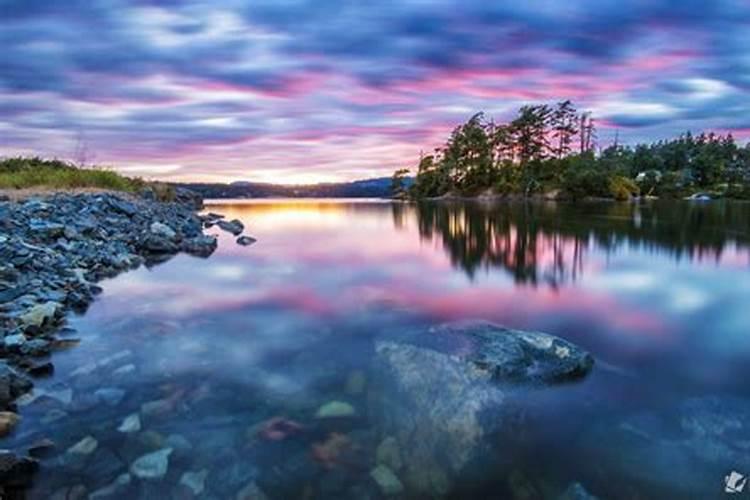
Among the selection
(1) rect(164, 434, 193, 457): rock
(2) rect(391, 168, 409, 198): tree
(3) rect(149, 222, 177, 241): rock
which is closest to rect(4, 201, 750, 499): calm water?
(1) rect(164, 434, 193, 457): rock

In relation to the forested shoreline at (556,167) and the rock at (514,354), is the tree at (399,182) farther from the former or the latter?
the rock at (514,354)

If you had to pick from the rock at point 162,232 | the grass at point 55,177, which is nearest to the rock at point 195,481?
the rock at point 162,232

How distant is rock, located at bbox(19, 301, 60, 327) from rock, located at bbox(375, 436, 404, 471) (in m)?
4.87

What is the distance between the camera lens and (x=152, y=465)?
3934 mm

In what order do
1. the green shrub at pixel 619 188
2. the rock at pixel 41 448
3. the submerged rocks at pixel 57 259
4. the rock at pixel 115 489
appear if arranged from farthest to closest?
1. the green shrub at pixel 619 188
2. the submerged rocks at pixel 57 259
3. the rock at pixel 41 448
4. the rock at pixel 115 489

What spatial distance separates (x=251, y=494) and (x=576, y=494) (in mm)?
2283

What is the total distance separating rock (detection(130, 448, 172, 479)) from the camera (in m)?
3.82

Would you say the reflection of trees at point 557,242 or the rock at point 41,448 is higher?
the rock at point 41,448

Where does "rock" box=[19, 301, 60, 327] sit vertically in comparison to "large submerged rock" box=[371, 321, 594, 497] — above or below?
above

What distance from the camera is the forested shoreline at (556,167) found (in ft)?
242

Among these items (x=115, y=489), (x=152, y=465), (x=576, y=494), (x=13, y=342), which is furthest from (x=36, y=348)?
(x=576, y=494)

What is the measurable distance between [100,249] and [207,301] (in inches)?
195
